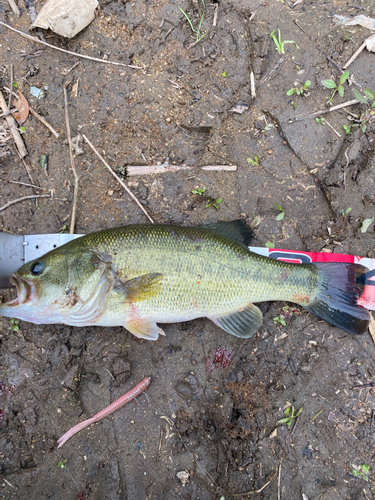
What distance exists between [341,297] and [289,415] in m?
1.36

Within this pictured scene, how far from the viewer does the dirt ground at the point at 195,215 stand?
122 inches

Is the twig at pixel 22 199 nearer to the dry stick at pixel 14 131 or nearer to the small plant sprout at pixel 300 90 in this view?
the dry stick at pixel 14 131

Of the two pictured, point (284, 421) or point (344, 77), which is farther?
point (344, 77)

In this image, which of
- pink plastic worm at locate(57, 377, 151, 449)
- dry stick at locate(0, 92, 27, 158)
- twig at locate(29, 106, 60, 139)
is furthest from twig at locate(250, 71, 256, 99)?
pink plastic worm at locate(57, 377, 151, 449)

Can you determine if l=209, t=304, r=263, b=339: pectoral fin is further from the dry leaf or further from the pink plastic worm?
the dry leaf

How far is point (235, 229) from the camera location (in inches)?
126

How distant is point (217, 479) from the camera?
3062 mm

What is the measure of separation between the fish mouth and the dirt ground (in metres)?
0.76

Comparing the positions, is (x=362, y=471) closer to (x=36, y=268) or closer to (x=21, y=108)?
(x=36, y=268)

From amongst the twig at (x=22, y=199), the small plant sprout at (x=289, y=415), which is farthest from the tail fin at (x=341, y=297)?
the twig at (x=22, y=199)

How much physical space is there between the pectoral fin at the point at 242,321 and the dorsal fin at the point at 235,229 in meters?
0.71

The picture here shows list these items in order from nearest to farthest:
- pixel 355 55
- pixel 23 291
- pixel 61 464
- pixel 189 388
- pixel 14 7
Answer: pixel 23 291 < pixel 61 464 < pixel 189 388 < pixel 14 7 < pixel 355 55

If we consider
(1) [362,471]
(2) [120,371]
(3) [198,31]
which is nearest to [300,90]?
(3) [198,31]

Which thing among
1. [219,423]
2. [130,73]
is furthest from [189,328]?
[130,73]
